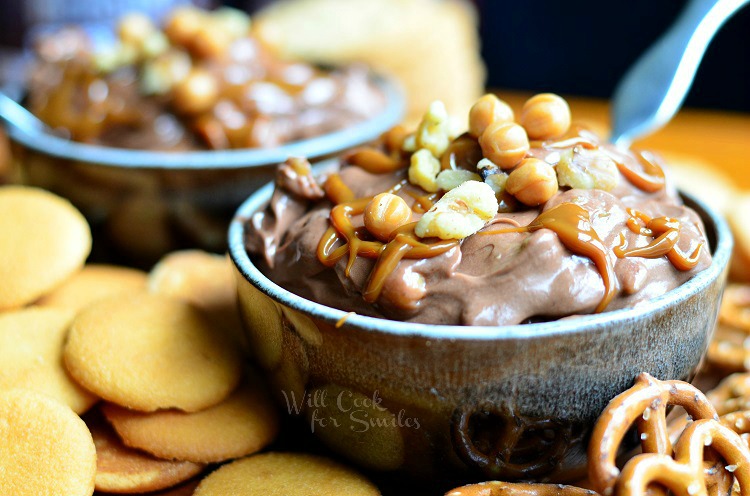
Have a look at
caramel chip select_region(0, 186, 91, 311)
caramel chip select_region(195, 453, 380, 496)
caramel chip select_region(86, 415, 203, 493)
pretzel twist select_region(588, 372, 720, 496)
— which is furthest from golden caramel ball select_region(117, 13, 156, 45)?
pretzel twist select_region(588, 372, 720, 496)

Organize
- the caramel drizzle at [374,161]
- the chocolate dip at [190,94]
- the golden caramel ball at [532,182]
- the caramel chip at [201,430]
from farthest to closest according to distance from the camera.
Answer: the chocolate dip at [190,94] → the caramel drizzle at [374,161] → the caramel chip at [201,430] → the golden caramel ball at [532,182]

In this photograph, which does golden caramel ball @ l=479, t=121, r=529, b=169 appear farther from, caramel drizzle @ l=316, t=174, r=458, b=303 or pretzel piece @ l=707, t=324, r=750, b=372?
pretzel piece @ l=707, t=324, r=750, b=372

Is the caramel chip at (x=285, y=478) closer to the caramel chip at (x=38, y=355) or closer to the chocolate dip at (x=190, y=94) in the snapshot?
the caramel chip at (x=38, y=355)

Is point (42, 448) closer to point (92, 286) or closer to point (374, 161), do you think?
point (92, 286)

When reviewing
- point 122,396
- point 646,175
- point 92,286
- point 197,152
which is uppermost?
point 646,175

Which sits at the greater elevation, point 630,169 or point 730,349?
point 630,169

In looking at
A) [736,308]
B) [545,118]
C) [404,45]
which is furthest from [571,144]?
[404,45]

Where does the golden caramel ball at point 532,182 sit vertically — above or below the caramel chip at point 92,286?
above

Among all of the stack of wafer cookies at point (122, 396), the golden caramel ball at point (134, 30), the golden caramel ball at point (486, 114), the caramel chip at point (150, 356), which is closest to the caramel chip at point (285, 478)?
the stack of wafer cookies at point (122, 396)
